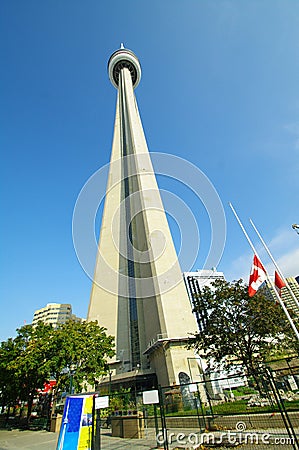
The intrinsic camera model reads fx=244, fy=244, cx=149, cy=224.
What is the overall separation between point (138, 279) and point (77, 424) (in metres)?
27.8

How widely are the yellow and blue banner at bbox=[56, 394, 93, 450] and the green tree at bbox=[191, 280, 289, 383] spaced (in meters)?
10.5

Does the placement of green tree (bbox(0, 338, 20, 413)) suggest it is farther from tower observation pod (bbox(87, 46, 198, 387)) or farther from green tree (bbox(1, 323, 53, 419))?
tower observation pod (bbox(87, 46, 198, 387))

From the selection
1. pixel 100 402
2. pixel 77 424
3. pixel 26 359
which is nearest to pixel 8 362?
pixel 26 359

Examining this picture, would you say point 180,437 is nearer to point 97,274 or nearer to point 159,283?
point 159,283

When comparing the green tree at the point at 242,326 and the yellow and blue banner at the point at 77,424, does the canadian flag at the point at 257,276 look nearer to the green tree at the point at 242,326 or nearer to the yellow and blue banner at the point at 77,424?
the green tree at the point at 242,326

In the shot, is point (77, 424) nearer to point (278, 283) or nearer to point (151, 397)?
point (151, 397)

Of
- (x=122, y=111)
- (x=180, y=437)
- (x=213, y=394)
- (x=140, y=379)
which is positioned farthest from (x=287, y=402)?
(x=122, y=111)

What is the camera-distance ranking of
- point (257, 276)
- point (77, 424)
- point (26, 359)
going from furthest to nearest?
1. point (26, 359)
2. point (257, 276)
3. point (77, 424)

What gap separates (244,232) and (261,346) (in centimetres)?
819

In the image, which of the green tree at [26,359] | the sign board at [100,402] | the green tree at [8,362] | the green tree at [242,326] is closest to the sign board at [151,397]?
the sign board at [100,402]

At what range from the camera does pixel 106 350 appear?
20672 mm

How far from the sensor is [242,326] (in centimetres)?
1565

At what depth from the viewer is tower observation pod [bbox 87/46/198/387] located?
23.8 m

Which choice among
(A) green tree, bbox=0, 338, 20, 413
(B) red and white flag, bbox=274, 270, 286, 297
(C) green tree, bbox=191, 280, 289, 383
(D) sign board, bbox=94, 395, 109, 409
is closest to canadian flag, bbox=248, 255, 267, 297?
(B) red and white flag, bbox=274, 270, 286, 297
